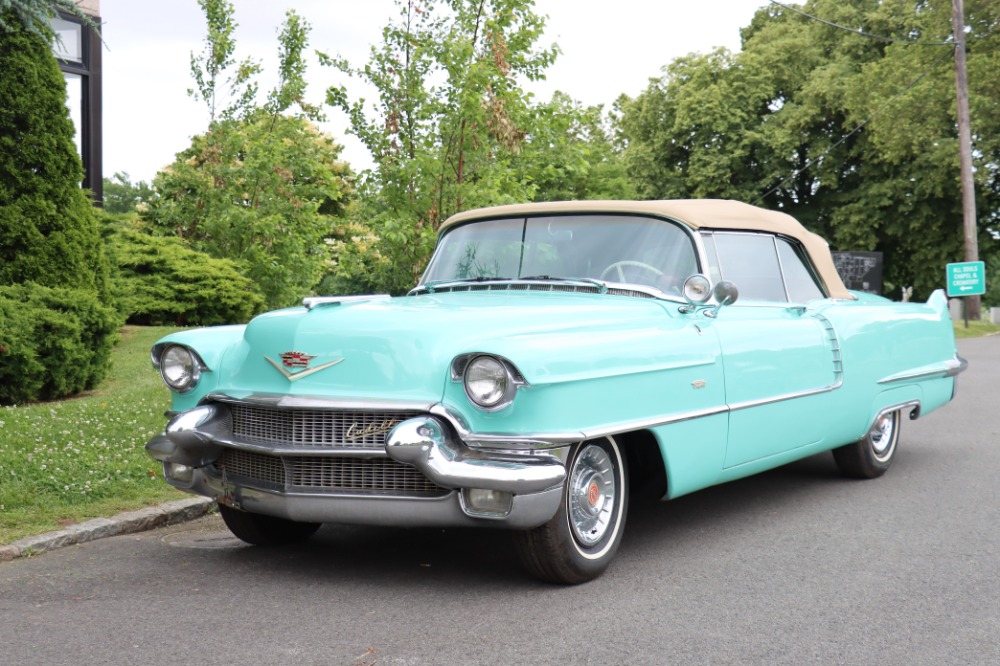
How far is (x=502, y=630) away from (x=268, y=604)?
0.96 meters

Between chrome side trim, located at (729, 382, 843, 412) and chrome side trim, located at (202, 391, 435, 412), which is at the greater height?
chrome side trim, located at (202, 391, 435, 412)

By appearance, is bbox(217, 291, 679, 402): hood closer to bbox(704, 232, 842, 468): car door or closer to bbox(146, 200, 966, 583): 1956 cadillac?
bbox(146, 200, 966, 583): 1956 cadillac

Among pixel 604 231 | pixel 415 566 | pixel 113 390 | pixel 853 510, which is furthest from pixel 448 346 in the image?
pixel 113 390

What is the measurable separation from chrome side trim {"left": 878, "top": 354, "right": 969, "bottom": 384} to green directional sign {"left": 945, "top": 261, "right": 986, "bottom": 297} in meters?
19.4

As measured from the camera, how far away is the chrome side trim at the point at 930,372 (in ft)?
22.5

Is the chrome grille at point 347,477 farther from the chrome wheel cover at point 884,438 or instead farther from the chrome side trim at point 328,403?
the chrome wheel cover at point 884,438

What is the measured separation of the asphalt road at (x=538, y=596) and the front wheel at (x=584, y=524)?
0.10 meters

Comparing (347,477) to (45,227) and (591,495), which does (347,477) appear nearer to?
(591,495)

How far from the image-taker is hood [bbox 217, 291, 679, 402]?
4.23m

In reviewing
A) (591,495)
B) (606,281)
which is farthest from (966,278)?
(591,495)

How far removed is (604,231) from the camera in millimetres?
5664

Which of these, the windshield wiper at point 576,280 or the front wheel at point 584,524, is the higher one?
the windshield wiper at point 576,280

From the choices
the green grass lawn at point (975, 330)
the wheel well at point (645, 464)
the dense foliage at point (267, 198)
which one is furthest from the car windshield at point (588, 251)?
the green grass lawn at point (975, 330)

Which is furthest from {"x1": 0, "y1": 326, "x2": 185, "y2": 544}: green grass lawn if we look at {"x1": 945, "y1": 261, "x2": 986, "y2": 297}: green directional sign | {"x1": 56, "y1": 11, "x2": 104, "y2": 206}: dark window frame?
{"x1": 945, "y1": 261, "x2": 986, "y2": 297}: green directional sign
